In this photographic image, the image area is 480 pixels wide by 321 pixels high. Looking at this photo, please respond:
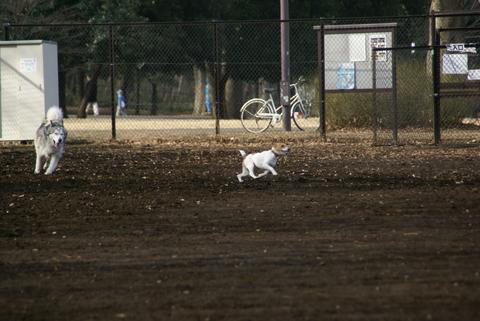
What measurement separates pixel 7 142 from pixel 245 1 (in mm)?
18849

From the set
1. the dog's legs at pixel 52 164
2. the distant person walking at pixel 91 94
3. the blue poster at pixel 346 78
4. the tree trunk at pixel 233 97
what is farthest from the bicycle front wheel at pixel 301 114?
the tree trunk at pixel 233 97

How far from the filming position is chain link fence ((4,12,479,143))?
21.6 meters

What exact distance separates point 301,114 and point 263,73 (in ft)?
46.2

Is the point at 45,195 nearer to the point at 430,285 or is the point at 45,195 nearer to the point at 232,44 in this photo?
the point at 430,285

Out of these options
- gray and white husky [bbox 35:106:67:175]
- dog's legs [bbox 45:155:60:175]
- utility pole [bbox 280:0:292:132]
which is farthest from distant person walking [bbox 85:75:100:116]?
dog's legs [bbox 45:155:60:175]

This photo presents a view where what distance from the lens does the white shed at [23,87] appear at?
21.6 m

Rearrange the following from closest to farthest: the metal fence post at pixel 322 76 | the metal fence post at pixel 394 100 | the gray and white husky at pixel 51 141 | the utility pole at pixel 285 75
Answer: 1. the gray and white husky at pixel 51 141
2. the metal fence post at pixel 394 100
3. the metal fence post at pixel 322 76
4. the utility pole at pixel 285 75

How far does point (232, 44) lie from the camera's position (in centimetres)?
3988

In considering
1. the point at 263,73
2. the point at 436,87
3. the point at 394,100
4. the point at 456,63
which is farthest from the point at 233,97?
the point at 394,100

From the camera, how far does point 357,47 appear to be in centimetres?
2162

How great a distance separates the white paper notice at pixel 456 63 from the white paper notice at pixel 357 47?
6.77 ft

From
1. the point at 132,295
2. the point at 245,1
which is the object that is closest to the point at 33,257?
the point at 132,295

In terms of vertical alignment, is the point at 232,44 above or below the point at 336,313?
above

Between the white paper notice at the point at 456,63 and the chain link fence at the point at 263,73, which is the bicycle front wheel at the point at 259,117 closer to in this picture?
the chain link fence at the point at 263,73
